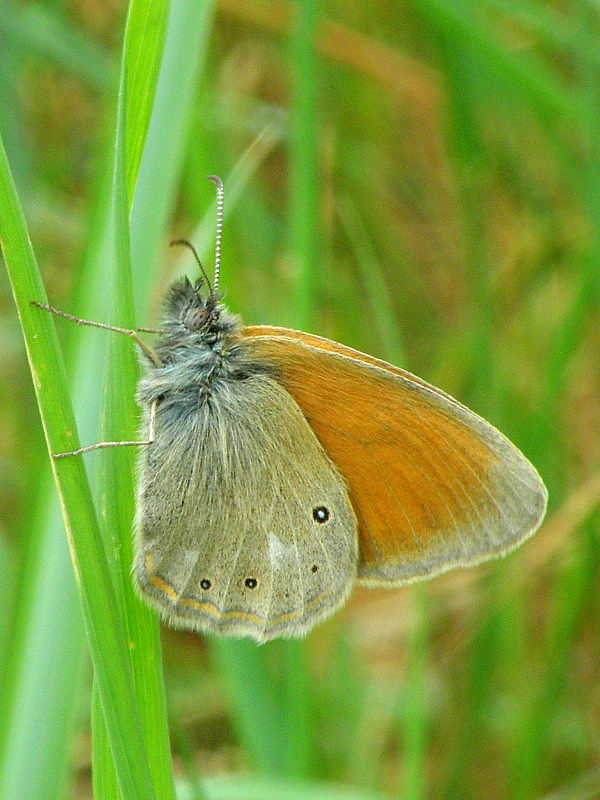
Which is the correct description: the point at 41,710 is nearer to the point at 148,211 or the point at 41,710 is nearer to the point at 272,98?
the point at 148,211

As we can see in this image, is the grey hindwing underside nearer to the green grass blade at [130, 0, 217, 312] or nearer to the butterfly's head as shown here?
the butterfly's head

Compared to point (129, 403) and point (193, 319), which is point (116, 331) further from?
point (193, 319)

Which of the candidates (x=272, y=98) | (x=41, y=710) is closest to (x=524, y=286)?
(x=272, y=98)

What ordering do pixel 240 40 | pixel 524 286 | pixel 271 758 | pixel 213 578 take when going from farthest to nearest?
pixel 240 40
pixel 524 286
pixel 271 758
pixel 213 578

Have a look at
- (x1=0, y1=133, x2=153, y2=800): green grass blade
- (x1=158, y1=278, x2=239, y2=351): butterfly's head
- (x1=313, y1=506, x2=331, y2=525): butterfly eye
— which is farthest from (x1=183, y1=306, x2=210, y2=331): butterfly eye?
(x1=0, y1=133, x2=153, y2=800): green grass blade

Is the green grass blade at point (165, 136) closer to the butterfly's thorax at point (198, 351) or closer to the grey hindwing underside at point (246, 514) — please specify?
the butterfly's thorax at point (198, 351)

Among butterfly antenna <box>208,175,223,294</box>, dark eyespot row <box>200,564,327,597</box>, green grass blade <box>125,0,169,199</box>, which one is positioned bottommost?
dark eyespot row <box>200,564,327,597</box>

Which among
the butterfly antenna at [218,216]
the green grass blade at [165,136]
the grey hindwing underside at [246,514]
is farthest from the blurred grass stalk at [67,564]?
the grey hindwing underside at [246,514]
